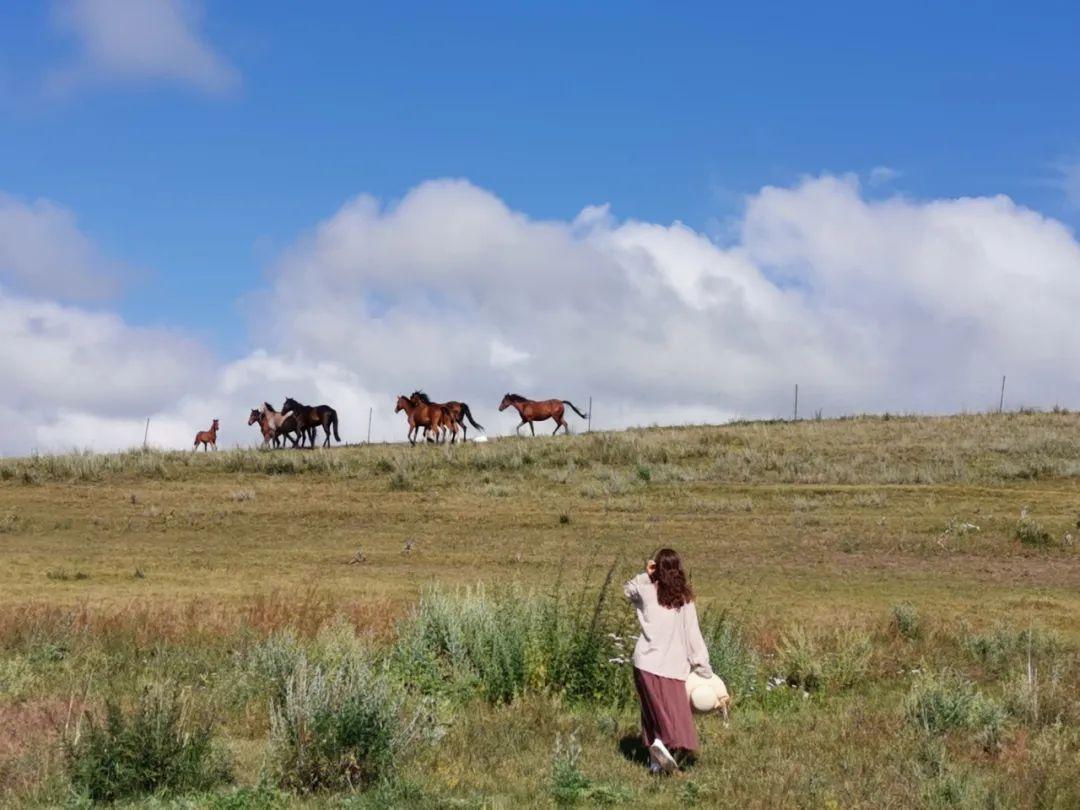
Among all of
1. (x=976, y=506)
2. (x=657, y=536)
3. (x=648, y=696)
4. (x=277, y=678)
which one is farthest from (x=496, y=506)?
(x=648, y=696)

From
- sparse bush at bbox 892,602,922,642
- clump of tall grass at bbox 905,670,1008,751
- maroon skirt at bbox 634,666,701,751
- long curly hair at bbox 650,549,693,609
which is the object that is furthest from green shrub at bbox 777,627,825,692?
long curly hair at bbox 650,549,693,609


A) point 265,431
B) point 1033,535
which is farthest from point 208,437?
point 1033,535

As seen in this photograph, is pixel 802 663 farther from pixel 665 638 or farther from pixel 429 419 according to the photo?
pixel 429 419

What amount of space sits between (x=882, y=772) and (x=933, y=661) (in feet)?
19.2

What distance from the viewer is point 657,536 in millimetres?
26438

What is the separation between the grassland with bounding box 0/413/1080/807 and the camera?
948 centimetres

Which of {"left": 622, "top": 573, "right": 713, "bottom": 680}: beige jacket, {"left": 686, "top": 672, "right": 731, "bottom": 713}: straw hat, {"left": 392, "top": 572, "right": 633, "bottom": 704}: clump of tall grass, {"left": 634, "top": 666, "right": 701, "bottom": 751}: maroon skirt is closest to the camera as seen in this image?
{"left": 634, "top": 666, "right": 701, "bottom": 751}: maroon skirt

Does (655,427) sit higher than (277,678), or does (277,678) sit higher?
(655,427)

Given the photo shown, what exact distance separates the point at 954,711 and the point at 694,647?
2.62 m

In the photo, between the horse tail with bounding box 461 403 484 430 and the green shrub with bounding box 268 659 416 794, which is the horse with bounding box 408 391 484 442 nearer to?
the horse tail with bounding box 461 403 484 430

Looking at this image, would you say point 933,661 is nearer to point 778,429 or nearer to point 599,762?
point 599,762

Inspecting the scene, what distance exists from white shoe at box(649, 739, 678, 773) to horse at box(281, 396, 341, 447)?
3677 cm

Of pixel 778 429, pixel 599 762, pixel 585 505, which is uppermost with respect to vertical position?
pixel 778 429

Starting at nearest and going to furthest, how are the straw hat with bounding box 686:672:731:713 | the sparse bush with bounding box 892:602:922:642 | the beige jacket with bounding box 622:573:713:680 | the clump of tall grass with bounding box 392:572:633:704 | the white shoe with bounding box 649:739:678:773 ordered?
the white shoe with bounding box 649:739:678:773, the beige jacket with bounding box 622:573:713:680, the straw hat with bounding box 686:672:731:713, the clump of tall grass with bounding box 392:572:633:704, the sparse bush with bounding box 892:602:922:642
